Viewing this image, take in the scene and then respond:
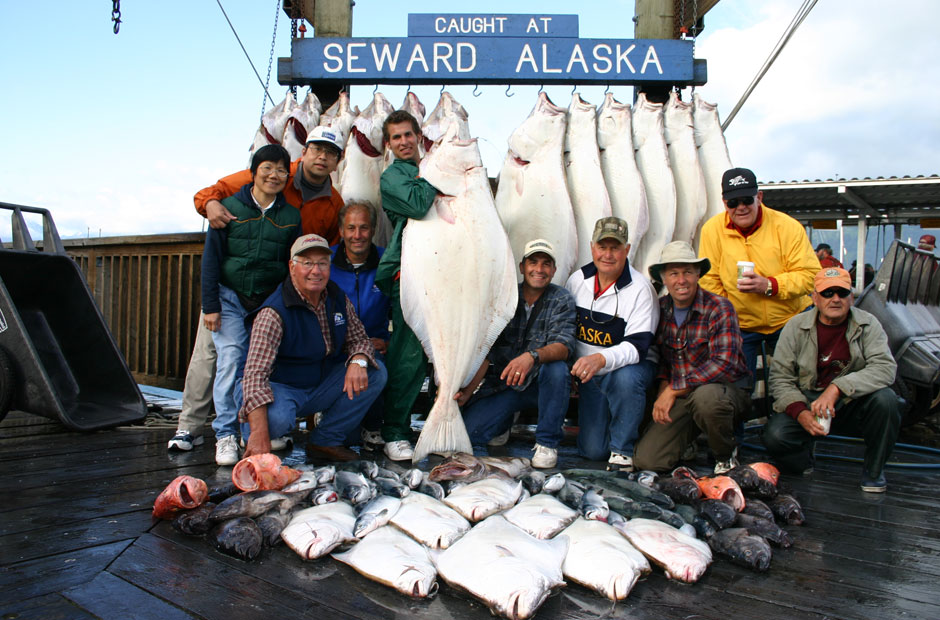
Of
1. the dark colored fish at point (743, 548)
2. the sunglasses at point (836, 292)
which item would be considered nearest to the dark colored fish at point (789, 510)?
the dark colored fish at point (743, 548)

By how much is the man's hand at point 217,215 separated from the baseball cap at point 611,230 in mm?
2094

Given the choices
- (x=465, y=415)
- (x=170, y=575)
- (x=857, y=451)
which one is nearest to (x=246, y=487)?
(x=170, y=575)

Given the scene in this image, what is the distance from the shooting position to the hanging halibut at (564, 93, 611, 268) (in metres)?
4.18

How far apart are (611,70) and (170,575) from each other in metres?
4.10

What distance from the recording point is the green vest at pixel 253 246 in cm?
360

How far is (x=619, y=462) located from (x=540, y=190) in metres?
1.77

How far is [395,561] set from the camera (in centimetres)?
200

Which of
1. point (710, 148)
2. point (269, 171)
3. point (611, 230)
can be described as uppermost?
point (710, 148)

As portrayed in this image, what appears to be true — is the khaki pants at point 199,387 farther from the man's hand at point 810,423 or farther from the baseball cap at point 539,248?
the man's hand at point 810,423

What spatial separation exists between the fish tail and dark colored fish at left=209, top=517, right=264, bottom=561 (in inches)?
45.8

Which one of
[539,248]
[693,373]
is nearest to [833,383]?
[693,373]

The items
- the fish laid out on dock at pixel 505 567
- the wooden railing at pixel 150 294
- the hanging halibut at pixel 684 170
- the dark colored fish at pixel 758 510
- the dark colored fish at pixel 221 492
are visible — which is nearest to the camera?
the fish laid out on dock at pixel 505 567

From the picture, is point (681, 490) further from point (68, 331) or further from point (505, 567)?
point (68, 331)

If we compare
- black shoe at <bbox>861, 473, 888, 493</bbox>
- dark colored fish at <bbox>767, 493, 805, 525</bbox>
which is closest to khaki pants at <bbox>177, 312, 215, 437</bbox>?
dark colored fish at <bbox>767, 493, 805, 525</bbox>
